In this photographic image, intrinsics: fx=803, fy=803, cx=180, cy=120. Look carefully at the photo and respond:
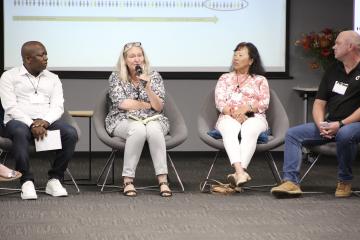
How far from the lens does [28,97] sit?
616 centimetres

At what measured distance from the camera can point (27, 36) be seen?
805 cm

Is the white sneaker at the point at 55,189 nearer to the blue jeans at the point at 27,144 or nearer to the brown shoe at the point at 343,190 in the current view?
the blue jeans at the point at 27,144

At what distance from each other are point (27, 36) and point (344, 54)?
3.38 metres

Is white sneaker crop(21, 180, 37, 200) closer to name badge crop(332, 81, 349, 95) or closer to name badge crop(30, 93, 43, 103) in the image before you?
name badge crop(30, 93, 43, 103)

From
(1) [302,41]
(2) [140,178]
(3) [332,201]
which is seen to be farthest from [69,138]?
(1) [302,41]

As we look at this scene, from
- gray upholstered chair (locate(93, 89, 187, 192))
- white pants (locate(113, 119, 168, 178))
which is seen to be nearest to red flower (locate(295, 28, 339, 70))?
gray upholstered chair (locate(93, 89, 187, 192))

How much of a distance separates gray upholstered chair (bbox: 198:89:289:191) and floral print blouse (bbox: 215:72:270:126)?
0.12m

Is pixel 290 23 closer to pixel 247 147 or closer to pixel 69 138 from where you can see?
pixel 247 147

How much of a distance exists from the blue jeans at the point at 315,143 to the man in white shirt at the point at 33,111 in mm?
1640

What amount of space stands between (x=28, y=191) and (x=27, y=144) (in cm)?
35

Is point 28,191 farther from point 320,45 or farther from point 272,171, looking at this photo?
point 320,45

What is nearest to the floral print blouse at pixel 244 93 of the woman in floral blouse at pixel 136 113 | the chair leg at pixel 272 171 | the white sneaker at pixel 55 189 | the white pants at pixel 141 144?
the chair leg at pixel 272 171

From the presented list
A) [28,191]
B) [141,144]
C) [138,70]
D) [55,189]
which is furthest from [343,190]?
[28,191]

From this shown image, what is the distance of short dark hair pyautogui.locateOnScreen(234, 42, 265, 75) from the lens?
6.47 metres
